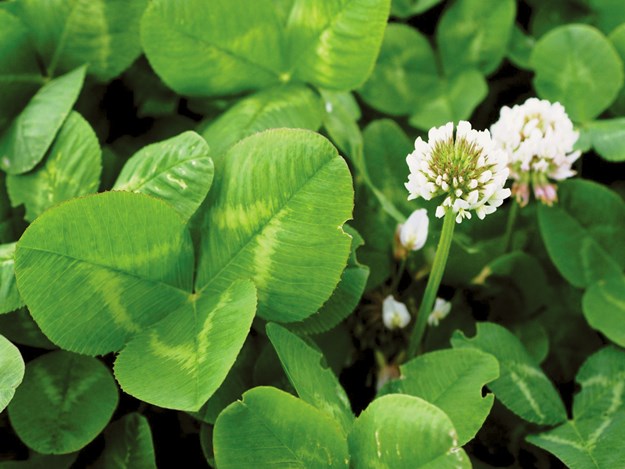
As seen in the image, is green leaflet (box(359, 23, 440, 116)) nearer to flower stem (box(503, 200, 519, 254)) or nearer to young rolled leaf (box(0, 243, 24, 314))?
flower stem (box(503, 200, 519, 254))

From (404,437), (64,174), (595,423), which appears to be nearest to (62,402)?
(64,174)

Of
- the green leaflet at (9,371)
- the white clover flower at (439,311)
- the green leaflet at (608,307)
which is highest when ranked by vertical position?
the green leaflet at (9,371)

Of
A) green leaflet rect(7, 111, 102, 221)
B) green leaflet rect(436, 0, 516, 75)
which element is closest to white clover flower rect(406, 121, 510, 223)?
green leaflet rect(7, 111, 102, 221)

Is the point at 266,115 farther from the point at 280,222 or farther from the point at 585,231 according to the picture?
the point at 585,231

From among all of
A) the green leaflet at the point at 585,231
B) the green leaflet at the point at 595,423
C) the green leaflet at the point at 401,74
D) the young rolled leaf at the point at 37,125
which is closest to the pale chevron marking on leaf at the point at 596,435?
the green leaflet at the point at 595,423

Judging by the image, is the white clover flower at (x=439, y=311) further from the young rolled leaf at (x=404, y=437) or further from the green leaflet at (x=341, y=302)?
the young rolled leaf at (x=404, y=437)

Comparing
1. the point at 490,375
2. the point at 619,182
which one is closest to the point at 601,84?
the point at 619,182
